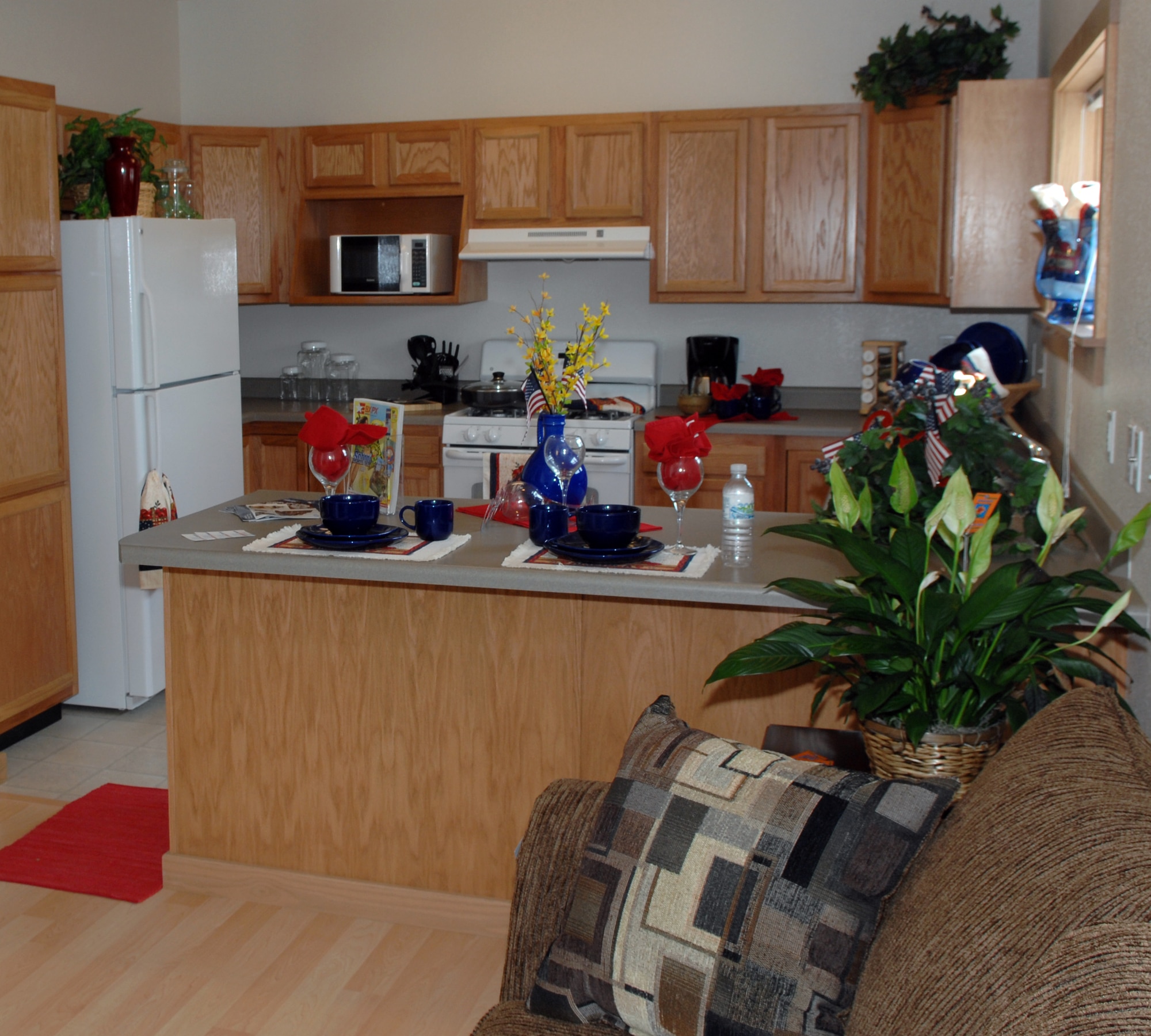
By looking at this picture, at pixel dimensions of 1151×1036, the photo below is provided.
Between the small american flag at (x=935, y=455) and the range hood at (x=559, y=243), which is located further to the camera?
the range hood at (x=559, y=243)

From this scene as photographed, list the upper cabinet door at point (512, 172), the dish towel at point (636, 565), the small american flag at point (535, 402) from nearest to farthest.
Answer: the dish towel at point (636, 565) < the small american flag at point (535, 402) < the upper cabinet door at point (512, 172)

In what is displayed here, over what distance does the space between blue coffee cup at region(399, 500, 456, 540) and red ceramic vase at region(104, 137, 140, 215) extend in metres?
2.08

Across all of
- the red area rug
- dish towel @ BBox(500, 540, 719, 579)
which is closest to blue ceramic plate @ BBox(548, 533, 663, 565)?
dish towel @ BBox(500, 540, 719, 579)

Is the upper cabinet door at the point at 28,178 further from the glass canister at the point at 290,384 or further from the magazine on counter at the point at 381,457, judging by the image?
the glass canister at the point at 290,384

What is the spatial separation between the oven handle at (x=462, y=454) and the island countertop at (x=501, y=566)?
2024 millimetres

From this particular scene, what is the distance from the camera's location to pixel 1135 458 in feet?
7.43

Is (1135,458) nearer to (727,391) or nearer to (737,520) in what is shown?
(737,520)

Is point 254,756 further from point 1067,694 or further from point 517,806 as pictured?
point 1067,694

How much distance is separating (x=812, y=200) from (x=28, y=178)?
112 inches

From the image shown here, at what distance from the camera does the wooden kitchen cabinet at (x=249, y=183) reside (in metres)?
5.20

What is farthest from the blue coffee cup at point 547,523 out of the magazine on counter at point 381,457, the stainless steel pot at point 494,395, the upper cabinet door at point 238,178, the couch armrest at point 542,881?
the upper cabinet door at point 238,178

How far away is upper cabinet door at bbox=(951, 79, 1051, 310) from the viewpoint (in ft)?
12.8

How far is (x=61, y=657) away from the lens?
402cm

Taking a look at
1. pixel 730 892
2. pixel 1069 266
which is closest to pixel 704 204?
pixel 1069 266
